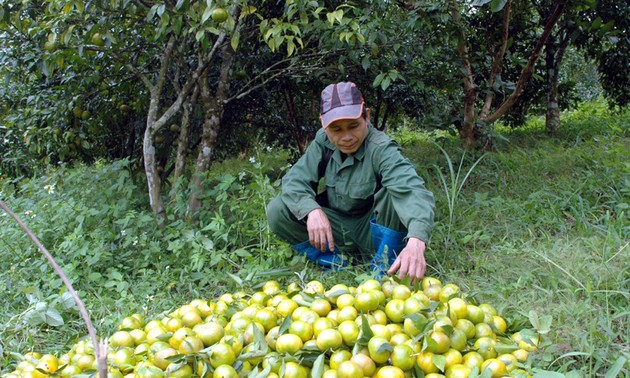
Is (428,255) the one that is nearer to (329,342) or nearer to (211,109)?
(329,342)

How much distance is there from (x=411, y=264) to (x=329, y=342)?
668mm

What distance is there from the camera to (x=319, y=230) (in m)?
2.89

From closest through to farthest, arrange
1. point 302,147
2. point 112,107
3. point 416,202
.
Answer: point 416,202
point 112,107
point 302,147

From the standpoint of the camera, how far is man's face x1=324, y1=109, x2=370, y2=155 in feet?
9.73

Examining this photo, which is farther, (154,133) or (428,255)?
(154,133)

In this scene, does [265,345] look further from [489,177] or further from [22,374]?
[489,177]

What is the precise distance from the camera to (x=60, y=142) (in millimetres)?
4047

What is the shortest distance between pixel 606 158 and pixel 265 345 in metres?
3.69

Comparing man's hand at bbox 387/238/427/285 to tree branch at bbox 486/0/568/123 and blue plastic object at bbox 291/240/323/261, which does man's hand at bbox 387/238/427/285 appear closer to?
blue plastic object at bbox 291/240/323/261

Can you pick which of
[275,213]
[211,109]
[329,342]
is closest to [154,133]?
[211,109]

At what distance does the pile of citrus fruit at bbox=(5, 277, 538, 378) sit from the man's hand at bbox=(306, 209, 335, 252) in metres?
0.58

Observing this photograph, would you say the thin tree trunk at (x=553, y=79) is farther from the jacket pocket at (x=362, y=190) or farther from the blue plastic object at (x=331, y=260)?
the blue plastic object at (x=331, y=260)

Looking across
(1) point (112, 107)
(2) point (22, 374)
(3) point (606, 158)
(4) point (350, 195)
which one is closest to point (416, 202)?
(4) point (350, 195)

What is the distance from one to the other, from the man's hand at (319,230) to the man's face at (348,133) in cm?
43
